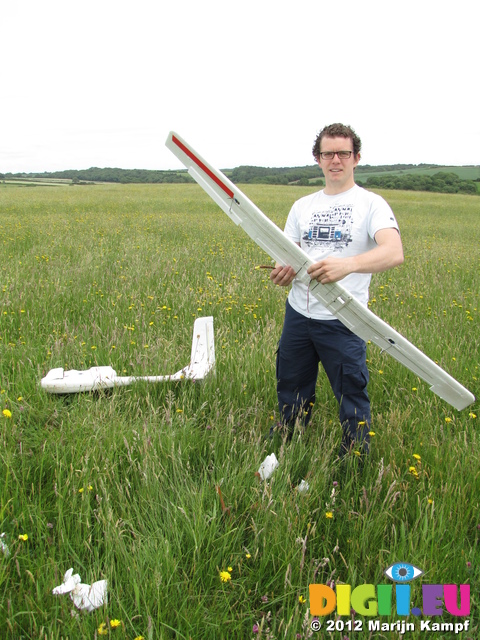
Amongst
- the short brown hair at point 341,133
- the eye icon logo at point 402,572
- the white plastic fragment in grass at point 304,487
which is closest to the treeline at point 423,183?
the short brown hair at point 341,133

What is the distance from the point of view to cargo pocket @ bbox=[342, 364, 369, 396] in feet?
8.15

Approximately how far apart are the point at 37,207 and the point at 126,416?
17300 millimetres

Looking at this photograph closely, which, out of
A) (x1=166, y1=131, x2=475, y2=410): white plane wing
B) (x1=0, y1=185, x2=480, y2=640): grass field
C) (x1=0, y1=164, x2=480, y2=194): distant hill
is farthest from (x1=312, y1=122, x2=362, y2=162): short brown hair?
(x1=0, y1=164, x2=480, y2=194): distant hill

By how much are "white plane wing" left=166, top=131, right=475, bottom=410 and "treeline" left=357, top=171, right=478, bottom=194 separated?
1717 inches

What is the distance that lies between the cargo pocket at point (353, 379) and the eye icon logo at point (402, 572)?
0.95 m

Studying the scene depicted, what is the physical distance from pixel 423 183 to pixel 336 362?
1862 inches

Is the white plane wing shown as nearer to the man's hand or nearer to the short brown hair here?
the man's hand

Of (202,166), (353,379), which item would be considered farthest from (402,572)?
(202,166)

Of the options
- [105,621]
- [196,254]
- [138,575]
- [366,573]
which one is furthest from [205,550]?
[196,254]

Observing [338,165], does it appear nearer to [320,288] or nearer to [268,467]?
[320,288]

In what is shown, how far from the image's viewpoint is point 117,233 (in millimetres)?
11000

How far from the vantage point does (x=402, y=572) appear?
1723 mm

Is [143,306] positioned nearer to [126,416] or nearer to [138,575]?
[126,416]

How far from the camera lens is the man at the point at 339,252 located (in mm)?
2367
